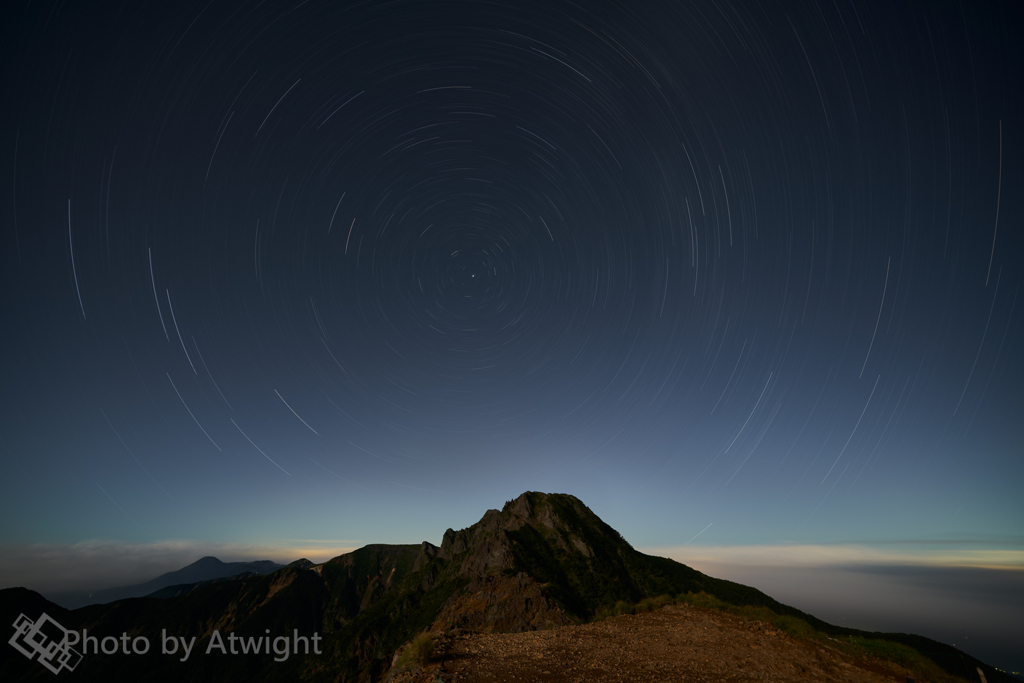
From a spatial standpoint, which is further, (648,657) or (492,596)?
(492,596)

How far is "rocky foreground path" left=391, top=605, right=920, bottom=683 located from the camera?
1833 centimetres

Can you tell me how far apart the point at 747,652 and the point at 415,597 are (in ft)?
505

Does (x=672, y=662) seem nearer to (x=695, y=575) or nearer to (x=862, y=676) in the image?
(x=862, y=676)

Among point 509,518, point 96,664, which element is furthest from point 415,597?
point 96,664

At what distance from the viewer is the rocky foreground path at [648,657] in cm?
1833

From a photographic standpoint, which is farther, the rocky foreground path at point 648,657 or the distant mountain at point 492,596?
the distant mountain at point 492,596

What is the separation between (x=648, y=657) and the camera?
2098 centimetres

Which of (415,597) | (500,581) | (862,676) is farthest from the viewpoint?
(415,597)

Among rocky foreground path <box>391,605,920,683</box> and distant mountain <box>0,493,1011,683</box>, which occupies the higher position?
rocky foreground path <box>391,605,920,683</box>

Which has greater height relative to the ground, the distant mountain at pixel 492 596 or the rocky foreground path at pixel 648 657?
the rocky foreground path at pixel 648 657

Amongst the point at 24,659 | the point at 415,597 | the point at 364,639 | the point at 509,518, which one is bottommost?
the point at 24,659

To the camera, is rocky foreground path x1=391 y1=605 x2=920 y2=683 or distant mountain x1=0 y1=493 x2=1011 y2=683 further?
distant mountain x1=0 y1=493 x2=1011 y2=683

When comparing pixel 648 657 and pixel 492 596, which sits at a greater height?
pixel 648 657

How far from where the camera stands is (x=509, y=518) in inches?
4889
